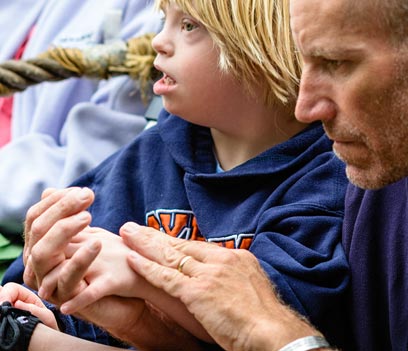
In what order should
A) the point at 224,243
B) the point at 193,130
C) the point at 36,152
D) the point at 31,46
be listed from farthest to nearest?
the point at 31,46, the point at 36,152, the point at 193,130, the point at 224,243

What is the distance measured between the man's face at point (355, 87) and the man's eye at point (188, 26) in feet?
1.16

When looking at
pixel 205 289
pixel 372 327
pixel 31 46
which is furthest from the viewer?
pixel 31 46

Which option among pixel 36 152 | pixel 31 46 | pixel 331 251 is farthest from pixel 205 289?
pixel 31 46

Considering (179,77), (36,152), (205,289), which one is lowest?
(36,152)

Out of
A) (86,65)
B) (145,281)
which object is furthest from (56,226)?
(86,65)

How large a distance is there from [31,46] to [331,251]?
4.26 feet

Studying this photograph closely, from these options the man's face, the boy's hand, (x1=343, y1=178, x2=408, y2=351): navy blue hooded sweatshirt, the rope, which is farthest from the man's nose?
the rope

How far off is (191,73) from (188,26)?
8 centimetres

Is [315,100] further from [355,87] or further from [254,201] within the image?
[254,201]

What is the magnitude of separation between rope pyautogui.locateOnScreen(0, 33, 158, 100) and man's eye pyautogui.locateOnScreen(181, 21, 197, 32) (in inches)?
23.9

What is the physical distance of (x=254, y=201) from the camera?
153 cm

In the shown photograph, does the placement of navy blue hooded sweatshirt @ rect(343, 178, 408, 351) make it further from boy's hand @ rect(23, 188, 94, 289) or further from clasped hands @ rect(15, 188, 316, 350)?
boy's hand @ rect(23, 188, 94, 289)

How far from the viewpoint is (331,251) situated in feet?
4.70

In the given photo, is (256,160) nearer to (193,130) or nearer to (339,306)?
(193,130)
